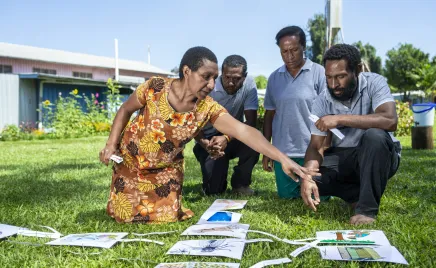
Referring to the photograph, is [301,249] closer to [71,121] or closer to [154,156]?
[154,156]

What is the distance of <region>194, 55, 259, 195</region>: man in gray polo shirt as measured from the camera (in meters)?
4.38

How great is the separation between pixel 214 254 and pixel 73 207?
195 centimetres

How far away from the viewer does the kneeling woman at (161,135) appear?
3328 mm

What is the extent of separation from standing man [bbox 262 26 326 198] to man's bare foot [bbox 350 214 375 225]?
3.32 feet

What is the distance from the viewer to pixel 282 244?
2814 mm

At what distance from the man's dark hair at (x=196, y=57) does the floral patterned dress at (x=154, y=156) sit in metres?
0.29

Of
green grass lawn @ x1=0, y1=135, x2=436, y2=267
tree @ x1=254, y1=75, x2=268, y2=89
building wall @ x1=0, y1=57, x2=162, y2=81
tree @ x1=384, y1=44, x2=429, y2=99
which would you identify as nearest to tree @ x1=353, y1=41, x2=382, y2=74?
tree @ x1=384, y1=44, x2=429, y2=99

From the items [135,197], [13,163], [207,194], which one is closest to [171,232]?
[135,197]

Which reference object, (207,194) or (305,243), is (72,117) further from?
(305,243)

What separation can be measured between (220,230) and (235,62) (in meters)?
1.80

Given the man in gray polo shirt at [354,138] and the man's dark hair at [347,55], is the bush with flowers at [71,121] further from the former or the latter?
the man's dark hair at [347,55]

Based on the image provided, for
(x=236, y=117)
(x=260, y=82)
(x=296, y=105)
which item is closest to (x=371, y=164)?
(x=296, y=105)

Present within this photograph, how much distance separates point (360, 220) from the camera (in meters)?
3.23

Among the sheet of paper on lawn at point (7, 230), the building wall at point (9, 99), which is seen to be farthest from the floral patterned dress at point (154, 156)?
the building wall at point (9, 99)
